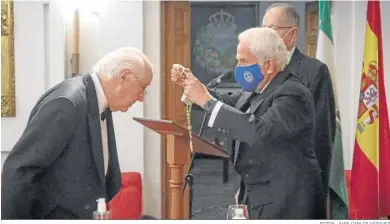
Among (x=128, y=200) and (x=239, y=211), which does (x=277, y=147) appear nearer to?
(x=239, y=211)

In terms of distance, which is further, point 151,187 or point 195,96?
point 151,187

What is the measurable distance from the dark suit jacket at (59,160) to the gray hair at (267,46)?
66 centimetres

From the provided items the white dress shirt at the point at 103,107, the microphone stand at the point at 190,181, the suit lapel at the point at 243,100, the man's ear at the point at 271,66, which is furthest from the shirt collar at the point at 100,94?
the man's ear at the point at 271,66

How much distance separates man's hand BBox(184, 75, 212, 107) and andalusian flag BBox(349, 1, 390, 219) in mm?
687

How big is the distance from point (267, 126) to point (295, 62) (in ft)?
0.97

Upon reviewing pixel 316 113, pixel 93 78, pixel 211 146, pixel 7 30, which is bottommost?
pixel 211 146

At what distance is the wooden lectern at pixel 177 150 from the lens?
201cm

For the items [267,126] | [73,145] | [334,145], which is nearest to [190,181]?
[267,126]

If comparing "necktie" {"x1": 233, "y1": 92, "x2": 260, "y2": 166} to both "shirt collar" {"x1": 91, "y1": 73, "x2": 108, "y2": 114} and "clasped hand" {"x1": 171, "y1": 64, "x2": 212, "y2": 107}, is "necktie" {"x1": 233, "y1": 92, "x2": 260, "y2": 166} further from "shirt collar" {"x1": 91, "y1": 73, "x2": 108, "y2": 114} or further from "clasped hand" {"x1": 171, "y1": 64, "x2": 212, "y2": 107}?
"shirt collar" {"x1": 91, "y1": 73, "x2": 108, "y2": 114}

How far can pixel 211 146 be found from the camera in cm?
202

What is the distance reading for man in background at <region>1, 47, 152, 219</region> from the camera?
77.3 inches

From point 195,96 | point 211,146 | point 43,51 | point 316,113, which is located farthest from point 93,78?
point 316,113

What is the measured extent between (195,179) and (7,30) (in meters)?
1.01

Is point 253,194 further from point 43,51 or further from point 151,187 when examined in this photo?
point 43,51
